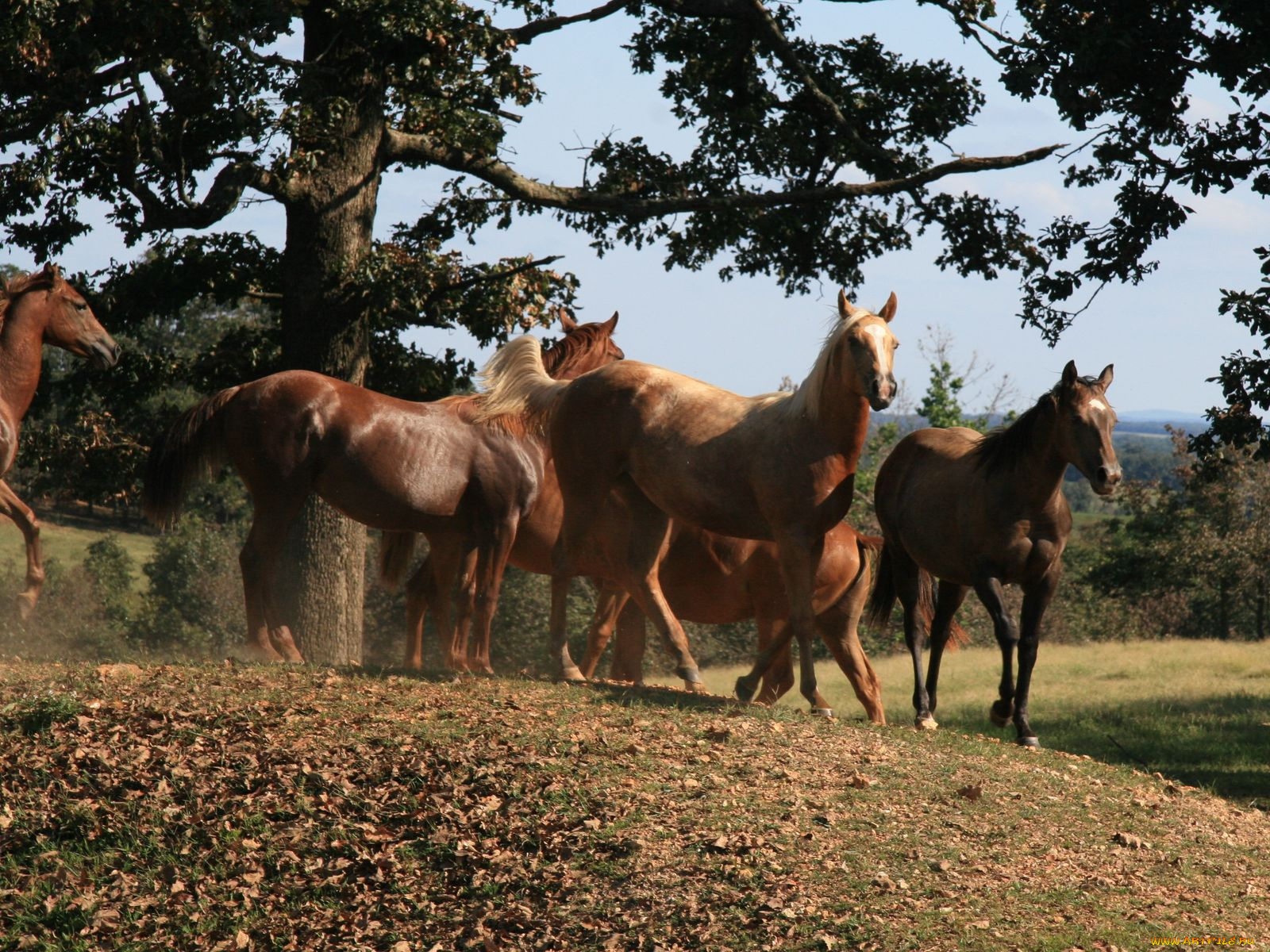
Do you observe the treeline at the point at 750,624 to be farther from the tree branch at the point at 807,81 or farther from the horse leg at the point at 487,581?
the tree branch at the point at 807,81

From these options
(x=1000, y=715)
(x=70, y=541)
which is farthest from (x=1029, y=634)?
(x=70, y=541)

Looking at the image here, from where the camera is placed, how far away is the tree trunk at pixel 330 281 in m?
13.7

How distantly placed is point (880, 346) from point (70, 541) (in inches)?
2236

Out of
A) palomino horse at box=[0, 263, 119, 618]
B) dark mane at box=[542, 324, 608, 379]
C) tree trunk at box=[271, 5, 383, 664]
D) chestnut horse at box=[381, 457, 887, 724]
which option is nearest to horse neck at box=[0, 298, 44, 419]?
palomino horse at box=[0, 263, 119, 618]

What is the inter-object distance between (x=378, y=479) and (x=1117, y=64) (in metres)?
8.01

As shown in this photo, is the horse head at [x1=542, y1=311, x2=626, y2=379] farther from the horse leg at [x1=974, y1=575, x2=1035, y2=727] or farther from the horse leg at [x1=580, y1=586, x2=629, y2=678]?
the horse leg at [x1=974, y1=575, x2=1035, y2=727]

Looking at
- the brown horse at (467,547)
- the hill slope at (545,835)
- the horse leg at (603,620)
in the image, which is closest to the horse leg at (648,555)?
the brown horse at (467,547)

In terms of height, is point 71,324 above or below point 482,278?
below

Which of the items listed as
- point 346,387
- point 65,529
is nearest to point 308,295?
point 346,387

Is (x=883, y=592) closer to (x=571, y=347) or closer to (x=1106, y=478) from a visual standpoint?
(x=1106, y=478)

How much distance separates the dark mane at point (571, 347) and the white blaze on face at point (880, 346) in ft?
14.3

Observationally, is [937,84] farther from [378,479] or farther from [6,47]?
[6,47]

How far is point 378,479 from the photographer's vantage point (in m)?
11.4

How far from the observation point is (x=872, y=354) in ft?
30.7
